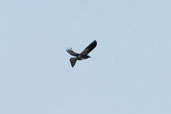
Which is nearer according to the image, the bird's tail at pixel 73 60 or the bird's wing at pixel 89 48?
the bird's wing at pixel 89 48

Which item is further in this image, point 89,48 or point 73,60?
point 73,60

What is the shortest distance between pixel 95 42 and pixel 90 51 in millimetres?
1108

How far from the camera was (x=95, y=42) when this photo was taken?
129 m

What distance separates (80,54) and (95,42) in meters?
2.32

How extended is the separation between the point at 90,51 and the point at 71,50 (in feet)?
9.18

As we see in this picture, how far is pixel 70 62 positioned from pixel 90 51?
2540 mm

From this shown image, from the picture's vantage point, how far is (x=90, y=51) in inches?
5079

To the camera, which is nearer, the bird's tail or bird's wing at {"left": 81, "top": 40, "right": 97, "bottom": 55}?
bird's wing at {"left": 81, "top": 40, "right": 97, "bottom": 55}

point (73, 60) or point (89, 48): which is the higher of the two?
point (89, 48)

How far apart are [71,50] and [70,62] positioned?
62.7 inches

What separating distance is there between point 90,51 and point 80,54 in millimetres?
1378

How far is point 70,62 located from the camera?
13000 centimetres

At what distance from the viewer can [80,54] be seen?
130 m
